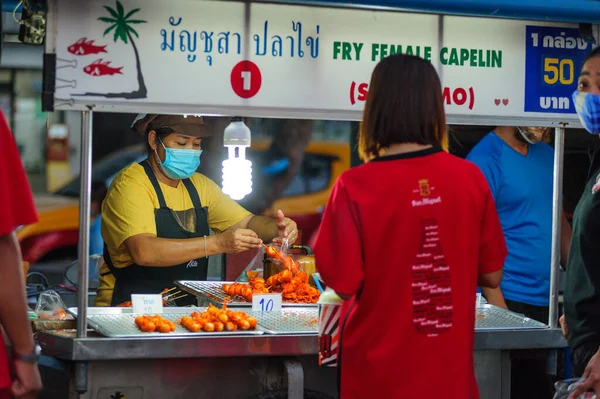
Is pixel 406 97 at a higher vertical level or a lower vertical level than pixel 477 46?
lower

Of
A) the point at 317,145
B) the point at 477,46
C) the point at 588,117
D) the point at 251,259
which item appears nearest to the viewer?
the point at 588,117

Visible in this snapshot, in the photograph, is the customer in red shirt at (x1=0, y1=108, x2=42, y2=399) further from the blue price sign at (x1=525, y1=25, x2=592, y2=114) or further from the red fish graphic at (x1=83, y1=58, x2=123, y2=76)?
the blue price sign at (x1=525, y1=25, x2=592, y2=114)

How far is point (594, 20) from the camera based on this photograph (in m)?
4.19

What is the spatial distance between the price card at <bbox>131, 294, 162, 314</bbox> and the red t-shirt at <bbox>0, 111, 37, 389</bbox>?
180 centimetres

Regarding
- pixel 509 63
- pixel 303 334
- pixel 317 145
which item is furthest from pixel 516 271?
pixel 317 145

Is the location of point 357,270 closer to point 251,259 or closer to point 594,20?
point 594,20

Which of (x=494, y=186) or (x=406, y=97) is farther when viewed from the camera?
(x=494, y=186)

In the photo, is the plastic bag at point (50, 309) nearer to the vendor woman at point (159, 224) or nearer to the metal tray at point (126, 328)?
the metal tray at point (126, 328)

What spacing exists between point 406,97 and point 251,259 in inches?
160

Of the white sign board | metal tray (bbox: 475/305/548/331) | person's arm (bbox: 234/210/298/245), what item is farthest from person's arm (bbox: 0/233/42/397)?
person's arm (bbox: 234/210/298/245)

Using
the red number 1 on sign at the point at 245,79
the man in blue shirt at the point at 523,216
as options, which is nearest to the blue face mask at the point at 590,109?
the red number 1 on sign at the point at 245,79

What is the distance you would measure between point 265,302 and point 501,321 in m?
1.18

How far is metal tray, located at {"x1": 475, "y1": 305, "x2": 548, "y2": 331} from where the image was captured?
4.20 metres

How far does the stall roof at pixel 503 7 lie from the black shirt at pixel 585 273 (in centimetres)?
107
